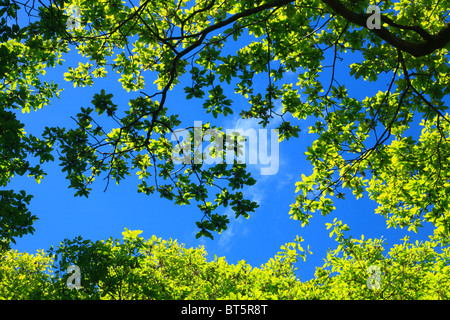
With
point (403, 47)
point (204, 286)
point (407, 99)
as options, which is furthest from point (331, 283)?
point (403, 47)

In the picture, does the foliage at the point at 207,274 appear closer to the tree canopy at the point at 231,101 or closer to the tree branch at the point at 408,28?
the tree canopy at the point at 231,101

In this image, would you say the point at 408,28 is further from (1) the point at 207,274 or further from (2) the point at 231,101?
(1) the point at 207,274

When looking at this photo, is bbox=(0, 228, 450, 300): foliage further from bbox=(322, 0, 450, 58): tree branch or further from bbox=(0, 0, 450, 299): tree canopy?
bbox=(322, 0, 450, 58): tree branch

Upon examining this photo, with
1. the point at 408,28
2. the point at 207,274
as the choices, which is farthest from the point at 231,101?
the point at 207,274

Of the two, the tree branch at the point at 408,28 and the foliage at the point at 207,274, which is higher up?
the tree branch at the point at 408,28

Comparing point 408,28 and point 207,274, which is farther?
point 207,274

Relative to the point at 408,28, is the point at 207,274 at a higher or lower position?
lower

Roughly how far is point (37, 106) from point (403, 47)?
9.96m

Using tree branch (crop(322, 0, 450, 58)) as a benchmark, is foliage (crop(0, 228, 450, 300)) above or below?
below

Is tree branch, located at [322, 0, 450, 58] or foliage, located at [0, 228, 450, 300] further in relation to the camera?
foliage, located at [0, 228, 450, 300]

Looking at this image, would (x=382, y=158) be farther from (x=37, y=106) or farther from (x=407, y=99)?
(x=37, y=106)

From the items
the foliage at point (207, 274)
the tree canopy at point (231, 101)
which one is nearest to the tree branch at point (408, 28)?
the tree canopy at point (231, 101)

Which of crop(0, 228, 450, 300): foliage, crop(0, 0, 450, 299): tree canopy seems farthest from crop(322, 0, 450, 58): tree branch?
crop(0, 228, 450, 300): foliage

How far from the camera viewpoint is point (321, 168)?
814 centimetres
